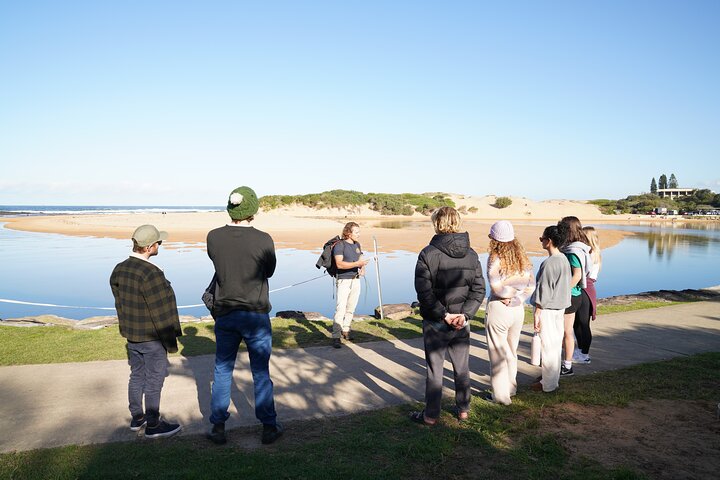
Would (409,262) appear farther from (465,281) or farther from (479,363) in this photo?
(465,281)

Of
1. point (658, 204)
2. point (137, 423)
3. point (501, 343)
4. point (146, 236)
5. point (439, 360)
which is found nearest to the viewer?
point (146, 236)

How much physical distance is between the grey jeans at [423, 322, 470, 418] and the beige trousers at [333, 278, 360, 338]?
3.11 m

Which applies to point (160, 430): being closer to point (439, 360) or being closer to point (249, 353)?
point (249, 353)

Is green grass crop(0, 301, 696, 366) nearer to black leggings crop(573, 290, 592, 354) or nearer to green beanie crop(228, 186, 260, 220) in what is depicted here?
black leggings crop(573, 290, 592, 354)

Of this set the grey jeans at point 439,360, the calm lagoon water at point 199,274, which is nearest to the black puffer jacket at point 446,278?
the grey jeans at point 439,360

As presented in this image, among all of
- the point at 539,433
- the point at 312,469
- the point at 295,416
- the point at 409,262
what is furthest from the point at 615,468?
the point at 409,262

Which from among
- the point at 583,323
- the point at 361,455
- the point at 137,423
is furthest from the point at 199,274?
the point at 361,455

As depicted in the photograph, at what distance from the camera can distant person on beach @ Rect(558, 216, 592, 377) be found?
618 cm

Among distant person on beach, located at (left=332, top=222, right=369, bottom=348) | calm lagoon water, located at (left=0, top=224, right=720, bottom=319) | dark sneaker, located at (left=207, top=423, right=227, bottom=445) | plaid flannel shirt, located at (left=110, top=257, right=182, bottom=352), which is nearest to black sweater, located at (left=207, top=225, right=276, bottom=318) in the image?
plaid flannel shirt, located at (left=110, top=257, right=182, bottom=352)

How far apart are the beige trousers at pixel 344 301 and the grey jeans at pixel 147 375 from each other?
350 cm

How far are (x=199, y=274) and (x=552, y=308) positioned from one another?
44.3 feet

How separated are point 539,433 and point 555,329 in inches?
58.6

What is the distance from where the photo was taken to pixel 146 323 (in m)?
4.50

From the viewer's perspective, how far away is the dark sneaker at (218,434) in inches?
172
